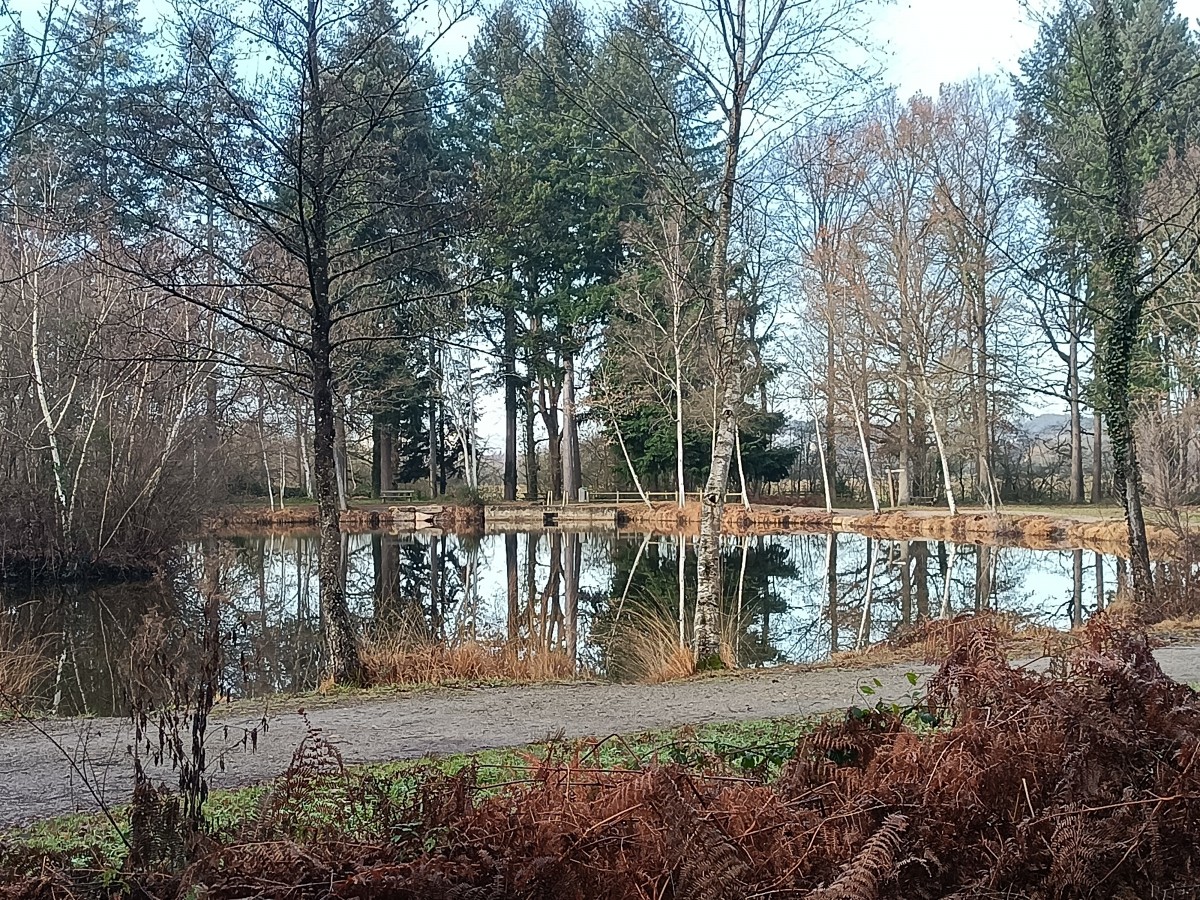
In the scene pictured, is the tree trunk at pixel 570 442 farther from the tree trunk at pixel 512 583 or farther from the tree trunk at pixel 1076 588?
the tree trunk at pixel 1076 588

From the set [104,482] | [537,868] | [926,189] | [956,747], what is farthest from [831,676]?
[926,189]

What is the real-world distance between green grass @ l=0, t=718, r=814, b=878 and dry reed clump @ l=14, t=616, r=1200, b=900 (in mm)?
107

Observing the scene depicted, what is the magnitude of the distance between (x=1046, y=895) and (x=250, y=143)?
8472 mm

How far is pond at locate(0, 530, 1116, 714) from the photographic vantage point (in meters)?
11.3

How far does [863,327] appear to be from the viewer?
101 ft

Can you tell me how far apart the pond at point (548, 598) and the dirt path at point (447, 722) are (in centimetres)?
83

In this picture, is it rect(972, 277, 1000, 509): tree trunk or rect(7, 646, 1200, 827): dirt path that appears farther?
rect(972, 277, 1000, 509): tree trunk

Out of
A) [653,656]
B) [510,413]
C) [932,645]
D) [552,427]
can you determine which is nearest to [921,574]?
[653,656]

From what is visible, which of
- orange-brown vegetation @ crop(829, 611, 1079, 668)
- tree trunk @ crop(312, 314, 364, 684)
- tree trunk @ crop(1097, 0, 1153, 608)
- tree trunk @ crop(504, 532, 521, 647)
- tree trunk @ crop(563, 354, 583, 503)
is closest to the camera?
orange-brown vegetation @ crop(829, 611, 1079, 668)

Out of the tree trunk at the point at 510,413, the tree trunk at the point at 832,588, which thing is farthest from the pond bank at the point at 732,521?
the tree trunk at the point at 510,413

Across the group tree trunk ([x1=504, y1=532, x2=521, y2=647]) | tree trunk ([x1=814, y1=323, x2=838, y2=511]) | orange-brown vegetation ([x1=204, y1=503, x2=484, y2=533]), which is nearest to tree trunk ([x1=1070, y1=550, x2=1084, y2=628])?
tree trunk ([x1=504, y1=532, x2=521, y2=647])

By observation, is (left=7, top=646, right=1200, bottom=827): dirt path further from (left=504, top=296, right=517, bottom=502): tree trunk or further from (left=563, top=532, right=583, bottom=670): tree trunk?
(left=504, top=296, right=517, bottom=502): tree trunk

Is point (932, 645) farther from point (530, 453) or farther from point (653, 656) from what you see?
point (530, 453)

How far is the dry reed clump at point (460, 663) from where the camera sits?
31.2 ft
